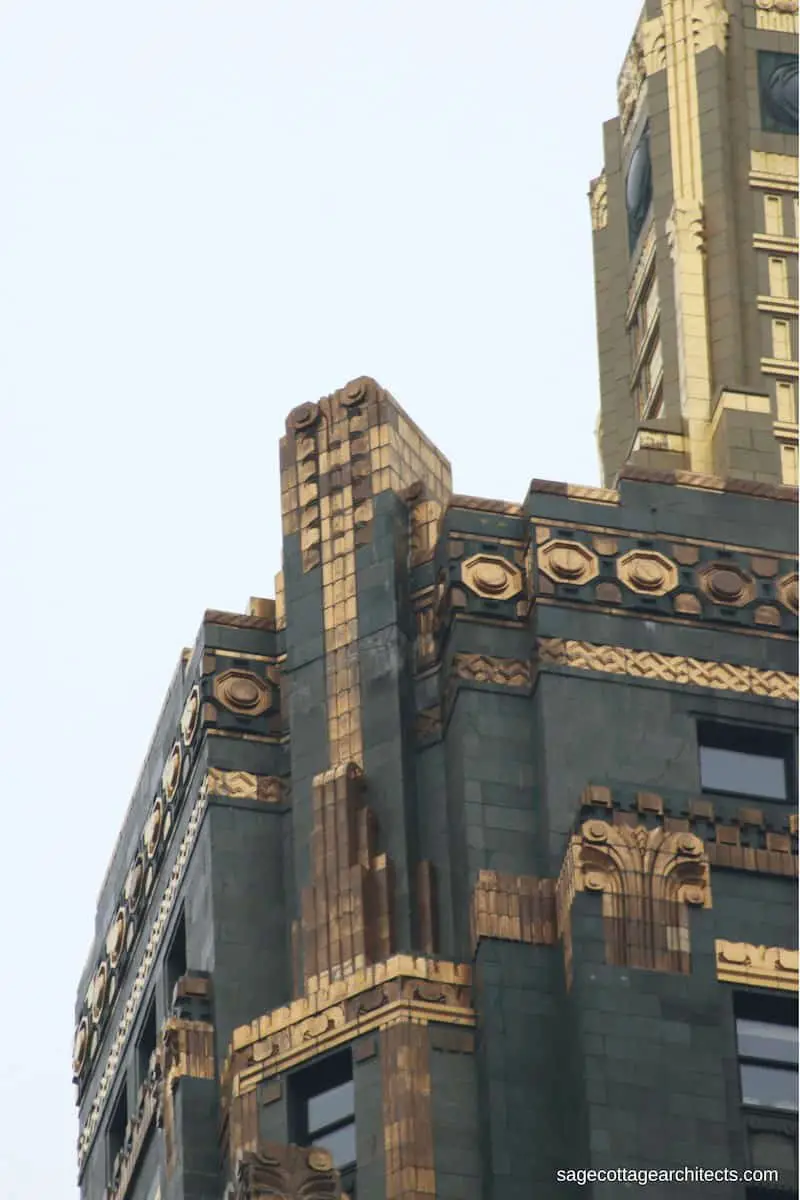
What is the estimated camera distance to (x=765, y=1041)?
78.6 metres

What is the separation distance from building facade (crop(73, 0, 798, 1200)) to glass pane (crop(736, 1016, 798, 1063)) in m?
0.05

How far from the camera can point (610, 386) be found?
97.1m

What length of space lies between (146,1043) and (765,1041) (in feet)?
47.0

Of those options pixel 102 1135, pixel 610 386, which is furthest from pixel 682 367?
pixel 102 1135

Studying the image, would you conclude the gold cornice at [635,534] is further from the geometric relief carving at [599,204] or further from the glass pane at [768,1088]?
the geometric relief carving at [599,204]

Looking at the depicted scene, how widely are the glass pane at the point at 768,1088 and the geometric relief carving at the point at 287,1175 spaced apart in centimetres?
728

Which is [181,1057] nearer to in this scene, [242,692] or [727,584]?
[242,692]

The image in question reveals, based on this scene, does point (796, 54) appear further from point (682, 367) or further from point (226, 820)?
point (226, 820)

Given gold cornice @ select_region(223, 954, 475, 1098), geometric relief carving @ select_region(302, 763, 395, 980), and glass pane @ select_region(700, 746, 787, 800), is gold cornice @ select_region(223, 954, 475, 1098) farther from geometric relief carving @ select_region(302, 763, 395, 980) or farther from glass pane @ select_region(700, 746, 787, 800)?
glass pane @ select_region(700, 746, 787, 800)

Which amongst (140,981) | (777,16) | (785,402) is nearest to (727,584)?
(785,402)

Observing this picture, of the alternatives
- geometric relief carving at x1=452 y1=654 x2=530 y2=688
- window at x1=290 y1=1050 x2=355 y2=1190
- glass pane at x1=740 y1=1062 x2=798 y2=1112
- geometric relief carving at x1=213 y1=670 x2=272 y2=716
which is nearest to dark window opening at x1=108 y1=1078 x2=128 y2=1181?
geometric relief carving at x1=213 y1=670 x2=272 y2=716

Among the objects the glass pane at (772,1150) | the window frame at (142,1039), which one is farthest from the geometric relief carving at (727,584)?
the window frame at (142,1039)

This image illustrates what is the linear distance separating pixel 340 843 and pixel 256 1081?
4.65 m

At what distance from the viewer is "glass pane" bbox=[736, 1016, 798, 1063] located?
257ft
